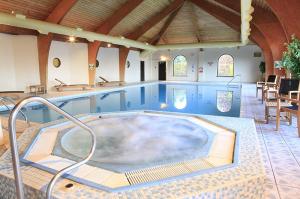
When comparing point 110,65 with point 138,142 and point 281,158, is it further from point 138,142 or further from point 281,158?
point 281,158

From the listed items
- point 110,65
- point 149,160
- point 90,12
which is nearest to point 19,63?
point 90,12

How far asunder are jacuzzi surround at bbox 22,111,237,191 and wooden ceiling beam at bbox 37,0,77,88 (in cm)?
662

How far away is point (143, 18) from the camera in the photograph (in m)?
13.5

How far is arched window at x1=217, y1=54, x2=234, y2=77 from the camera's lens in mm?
18484

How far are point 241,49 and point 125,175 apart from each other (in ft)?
57.9

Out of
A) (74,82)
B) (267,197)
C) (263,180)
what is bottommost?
(267,197)

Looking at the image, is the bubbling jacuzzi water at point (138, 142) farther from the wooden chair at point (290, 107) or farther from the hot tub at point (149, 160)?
the wooden chair at point (290, 107)

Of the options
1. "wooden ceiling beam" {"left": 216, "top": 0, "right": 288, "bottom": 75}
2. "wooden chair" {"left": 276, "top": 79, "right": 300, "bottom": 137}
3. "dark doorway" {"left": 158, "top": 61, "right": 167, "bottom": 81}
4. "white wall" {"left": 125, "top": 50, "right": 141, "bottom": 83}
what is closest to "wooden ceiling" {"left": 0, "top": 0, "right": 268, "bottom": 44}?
"wooden ceiling beam" {"left": 216, "top": 0, "right": 288, "bottom": 75}

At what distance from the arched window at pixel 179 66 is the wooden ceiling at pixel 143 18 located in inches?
88.5

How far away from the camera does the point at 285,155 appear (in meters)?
3.20

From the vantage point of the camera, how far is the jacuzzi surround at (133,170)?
216cm

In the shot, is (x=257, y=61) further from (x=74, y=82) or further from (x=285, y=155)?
(x=285, y=155)

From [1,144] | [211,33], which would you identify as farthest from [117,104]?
[211,33]

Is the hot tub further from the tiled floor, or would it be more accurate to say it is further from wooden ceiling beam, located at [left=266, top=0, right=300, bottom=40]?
wooden ceiling beam, located at [left=266, top=0, right=300, bottom=40]
